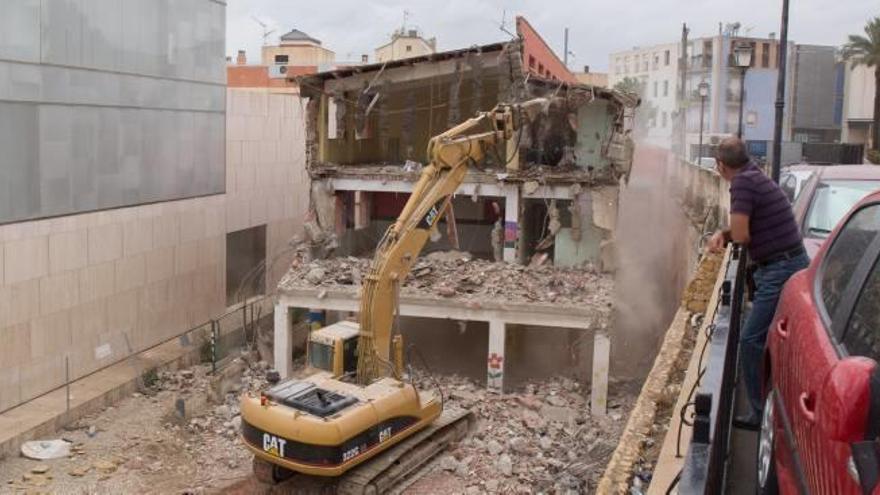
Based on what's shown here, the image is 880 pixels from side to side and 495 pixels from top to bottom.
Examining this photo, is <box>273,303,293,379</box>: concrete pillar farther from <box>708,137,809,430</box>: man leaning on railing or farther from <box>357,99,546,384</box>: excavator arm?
<box>708,137,809,430</box>: man leaning on railing

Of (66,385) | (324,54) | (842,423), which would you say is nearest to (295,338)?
(66,385)

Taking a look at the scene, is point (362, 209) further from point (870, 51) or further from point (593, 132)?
point (870, 51)

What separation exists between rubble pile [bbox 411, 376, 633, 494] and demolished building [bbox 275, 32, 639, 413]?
793 millimetres

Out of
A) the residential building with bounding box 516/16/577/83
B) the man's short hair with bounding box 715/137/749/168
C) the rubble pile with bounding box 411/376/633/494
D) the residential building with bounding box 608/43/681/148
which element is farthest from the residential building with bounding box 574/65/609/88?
the man's short hair with bounding box 715/137/749/168

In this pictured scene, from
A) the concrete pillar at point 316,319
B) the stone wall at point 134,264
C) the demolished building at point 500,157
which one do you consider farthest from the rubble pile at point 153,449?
the demolished building at point 500,157

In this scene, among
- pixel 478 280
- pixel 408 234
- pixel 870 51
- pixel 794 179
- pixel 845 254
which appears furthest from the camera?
pixel 870 51

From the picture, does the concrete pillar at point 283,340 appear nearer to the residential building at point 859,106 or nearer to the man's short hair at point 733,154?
the man's short hair at point 733,154

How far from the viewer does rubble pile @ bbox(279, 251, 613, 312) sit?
66.5ft

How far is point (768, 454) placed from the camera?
3.86 m

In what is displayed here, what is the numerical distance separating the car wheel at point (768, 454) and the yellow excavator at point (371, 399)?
330 inches

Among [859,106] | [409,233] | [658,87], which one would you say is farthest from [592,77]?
[409,233]

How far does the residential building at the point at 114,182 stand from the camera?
16453 millimetres

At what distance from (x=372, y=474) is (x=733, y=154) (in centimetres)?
922

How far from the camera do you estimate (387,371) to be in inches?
558
